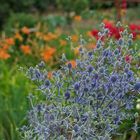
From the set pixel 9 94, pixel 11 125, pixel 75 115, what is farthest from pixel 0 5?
pixel 75 115

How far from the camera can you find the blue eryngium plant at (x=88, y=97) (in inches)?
99.3

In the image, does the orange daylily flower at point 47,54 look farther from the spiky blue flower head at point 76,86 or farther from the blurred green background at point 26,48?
the spiky blue flower head at point 76,86

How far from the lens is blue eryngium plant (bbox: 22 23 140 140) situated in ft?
8.28

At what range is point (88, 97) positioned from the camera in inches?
101

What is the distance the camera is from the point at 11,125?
338 centimetres

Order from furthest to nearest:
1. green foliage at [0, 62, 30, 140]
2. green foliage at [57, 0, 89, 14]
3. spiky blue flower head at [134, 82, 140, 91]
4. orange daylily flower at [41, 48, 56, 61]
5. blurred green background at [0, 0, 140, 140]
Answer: green foliage at [57, 0, 89, 14] → orange daylily flower at [41, 48, 56, 61] → blurred green background at [0, 0, 140, 140] → green foliage at [0, 62, 30, 140] → spiky blue flower head at [134, 82, 140, 91]

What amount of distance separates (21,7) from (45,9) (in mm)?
2878

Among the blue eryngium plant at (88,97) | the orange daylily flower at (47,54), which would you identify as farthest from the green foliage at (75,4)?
the blue eryngium plant at (88,97)

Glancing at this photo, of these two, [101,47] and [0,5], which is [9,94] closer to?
[101,47]

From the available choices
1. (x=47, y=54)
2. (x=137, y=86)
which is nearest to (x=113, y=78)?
(x=137, y=86)

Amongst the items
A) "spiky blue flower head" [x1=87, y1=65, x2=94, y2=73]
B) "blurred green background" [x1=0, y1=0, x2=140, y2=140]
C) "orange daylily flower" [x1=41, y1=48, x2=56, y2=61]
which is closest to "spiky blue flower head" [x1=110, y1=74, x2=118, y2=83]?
"spiky blue flower head" [x1=87, y1=65, x2=94, y2=73]

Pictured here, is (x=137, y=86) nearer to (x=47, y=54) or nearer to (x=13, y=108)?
(x=13, y=108)

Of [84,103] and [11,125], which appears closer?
[84,103]

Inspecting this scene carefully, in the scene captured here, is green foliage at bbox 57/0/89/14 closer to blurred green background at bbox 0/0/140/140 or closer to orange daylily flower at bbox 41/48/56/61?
blurred green background at bbox 0/0/140/140
